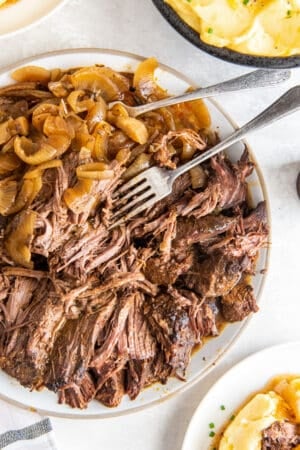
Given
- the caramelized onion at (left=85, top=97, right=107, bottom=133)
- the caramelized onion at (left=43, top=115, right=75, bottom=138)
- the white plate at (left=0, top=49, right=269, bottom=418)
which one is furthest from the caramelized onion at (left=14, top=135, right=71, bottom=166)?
the white plate at (left=0, top=49, right=269, bottom=418)

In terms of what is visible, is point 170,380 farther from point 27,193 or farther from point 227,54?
point 227,54

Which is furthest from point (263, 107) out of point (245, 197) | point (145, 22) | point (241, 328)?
point (241, 328)

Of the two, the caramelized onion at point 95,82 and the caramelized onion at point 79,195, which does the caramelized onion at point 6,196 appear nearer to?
the caramelized onion at point 79,195

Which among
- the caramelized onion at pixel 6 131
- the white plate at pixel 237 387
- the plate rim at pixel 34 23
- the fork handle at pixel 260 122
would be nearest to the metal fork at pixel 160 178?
the fork handle at pixel 260 122

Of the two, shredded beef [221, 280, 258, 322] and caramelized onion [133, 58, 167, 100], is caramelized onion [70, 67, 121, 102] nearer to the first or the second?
caramelized onion [133, 58, 167, 100]

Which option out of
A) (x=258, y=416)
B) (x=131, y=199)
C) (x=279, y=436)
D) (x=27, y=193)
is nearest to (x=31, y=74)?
(x=27, y=193)
